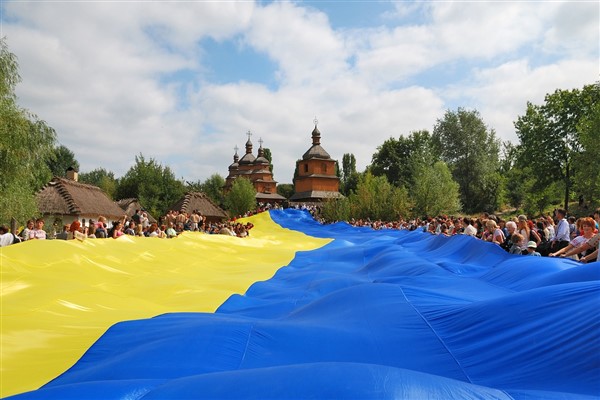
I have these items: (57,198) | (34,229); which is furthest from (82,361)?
(57,198)

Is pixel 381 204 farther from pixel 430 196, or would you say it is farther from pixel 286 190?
pixel 286 190

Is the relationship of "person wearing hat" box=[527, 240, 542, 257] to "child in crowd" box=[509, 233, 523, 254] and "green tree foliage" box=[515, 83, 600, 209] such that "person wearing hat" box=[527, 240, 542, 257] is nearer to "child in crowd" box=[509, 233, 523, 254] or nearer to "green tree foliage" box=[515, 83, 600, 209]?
"child in crowd" box=[509, 233, 523, 254]

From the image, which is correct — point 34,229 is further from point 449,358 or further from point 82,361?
Answer: point 449,358

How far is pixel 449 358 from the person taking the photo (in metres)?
4.11

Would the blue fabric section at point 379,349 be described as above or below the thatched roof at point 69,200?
below

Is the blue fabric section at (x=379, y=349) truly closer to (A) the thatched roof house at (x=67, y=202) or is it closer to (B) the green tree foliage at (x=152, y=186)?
(A) the thatched roof house at (x=67, y=202)

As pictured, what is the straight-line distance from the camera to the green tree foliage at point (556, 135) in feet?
148

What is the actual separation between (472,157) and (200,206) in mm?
33875

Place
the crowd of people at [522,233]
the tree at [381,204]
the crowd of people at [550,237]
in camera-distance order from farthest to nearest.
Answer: the tree at [381,204] → the crowd of people at [522,233] → the crowd of people at [550,237]

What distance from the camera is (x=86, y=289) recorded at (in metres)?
7.54

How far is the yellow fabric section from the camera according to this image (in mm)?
5055

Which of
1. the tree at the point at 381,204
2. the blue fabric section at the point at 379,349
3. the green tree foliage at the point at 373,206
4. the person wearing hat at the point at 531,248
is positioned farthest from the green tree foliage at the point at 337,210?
the blue fabric section at the point at 379,349

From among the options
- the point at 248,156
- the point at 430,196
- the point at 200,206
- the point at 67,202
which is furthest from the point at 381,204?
the point at 248,156

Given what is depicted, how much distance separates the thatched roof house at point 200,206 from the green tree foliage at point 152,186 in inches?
186
